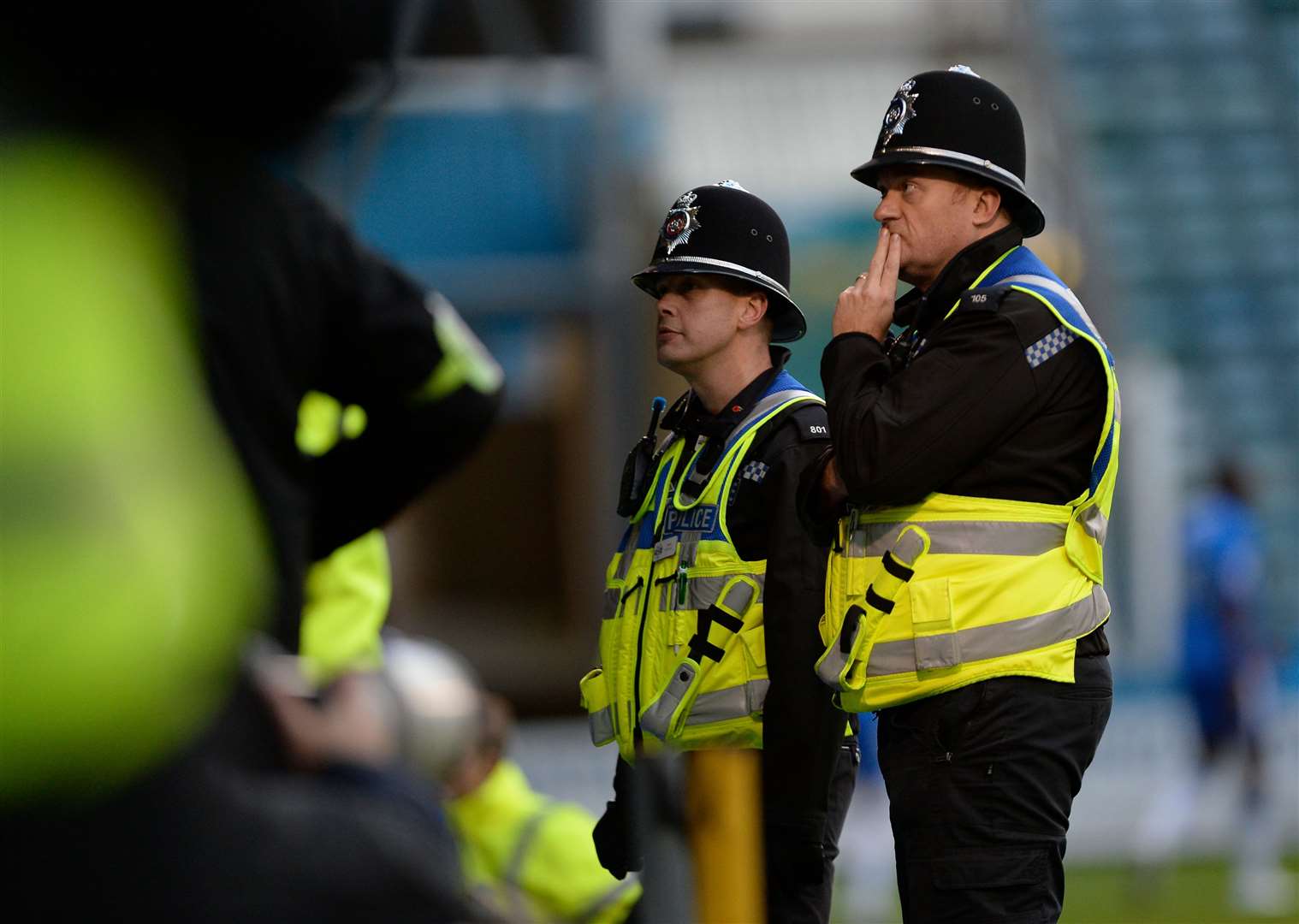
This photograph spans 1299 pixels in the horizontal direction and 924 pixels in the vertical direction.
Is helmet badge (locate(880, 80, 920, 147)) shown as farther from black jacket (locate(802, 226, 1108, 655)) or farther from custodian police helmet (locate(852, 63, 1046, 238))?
black jacket (locate(802, 226, 1108, 655))

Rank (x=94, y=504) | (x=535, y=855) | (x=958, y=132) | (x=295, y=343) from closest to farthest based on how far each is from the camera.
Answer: (x=94, y=504) → (x=295, y=343) → (x=958, y=132) → (x=535, y=855)

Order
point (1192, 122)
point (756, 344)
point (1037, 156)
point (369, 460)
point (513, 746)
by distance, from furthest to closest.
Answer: point (1192, 122) → point (1037, 156) → point (513, 746) → point (756, 344) → point (369, 460)

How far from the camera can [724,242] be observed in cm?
424

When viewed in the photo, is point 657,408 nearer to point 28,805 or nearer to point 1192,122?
point 28,805

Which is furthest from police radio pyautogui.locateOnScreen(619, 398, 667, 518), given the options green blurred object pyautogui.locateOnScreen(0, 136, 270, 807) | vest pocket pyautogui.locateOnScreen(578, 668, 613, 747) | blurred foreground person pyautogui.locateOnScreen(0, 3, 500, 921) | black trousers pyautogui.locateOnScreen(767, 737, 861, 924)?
green blurred object pyautogui.locateOnScreen(0, 136, 270, 807)

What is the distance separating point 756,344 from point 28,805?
284 cm

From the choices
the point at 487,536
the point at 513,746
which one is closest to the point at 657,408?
the point at 513,746

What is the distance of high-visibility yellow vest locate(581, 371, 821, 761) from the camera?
3973mm

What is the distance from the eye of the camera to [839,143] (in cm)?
1709

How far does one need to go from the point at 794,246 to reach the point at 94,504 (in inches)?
523

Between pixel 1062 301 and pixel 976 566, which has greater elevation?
pixel 1062 301

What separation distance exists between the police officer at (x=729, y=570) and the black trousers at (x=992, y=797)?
0.33 metres

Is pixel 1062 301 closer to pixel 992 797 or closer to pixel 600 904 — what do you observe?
pixel 992 797

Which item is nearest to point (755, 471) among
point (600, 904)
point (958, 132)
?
point (958, 132)
